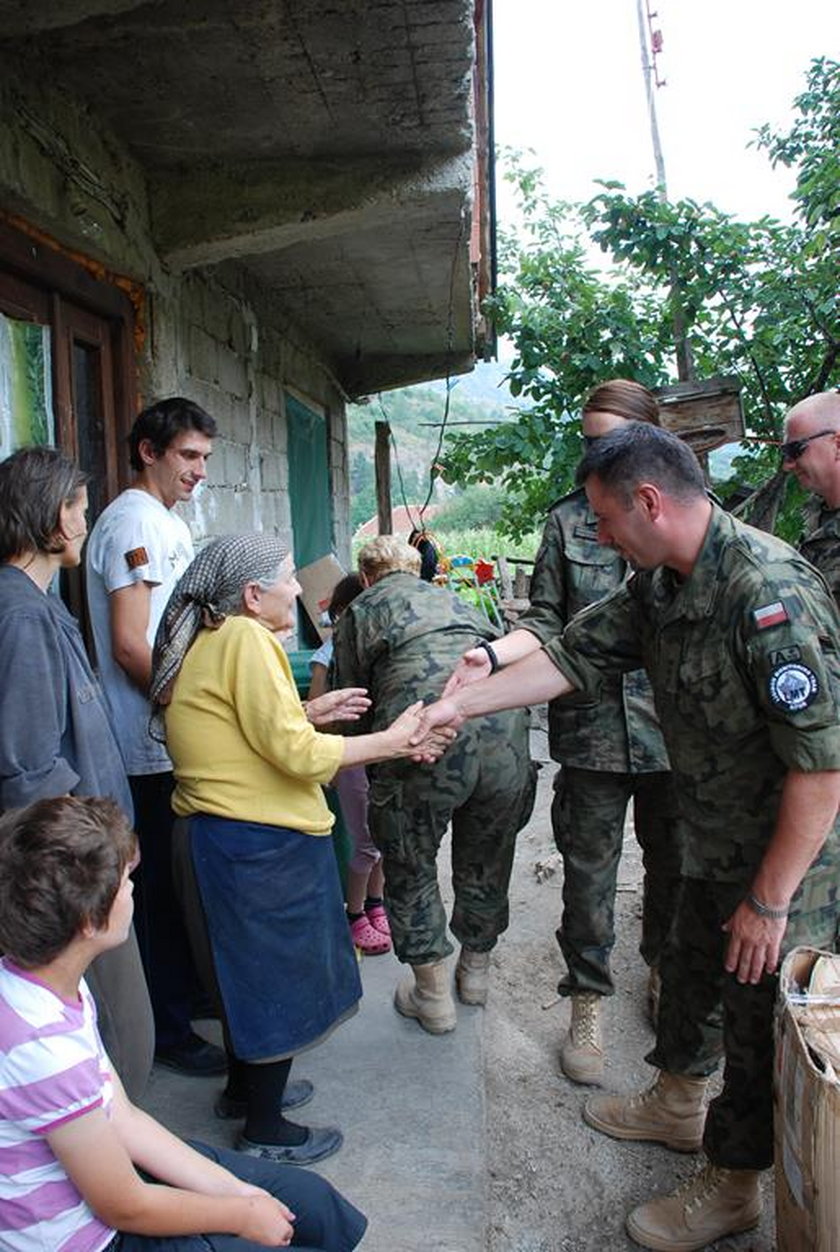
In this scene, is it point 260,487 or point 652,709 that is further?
point 260,487

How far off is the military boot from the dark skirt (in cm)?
101

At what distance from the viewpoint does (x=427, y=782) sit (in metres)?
2.85

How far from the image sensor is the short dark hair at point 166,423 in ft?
9.05

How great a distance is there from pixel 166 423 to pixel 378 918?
78.2 inches

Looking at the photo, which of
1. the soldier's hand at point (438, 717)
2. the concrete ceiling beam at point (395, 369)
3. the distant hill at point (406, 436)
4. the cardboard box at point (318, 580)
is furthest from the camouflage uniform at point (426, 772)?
the distant hill at point (406, 436)

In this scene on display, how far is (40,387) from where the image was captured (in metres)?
2.89

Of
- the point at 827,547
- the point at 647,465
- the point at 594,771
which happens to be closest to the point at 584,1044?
the point at 594,771

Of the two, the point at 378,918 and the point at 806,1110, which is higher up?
the point at 806,1110

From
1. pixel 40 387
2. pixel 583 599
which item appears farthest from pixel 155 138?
pixel 583 599

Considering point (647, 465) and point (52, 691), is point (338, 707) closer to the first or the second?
point (52, 691)

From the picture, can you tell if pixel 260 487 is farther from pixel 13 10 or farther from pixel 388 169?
pixel 13 10

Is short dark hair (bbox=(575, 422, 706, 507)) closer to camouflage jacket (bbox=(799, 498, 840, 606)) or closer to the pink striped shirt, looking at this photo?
camouflage jacket (bbox=(799, 498, 840, 606))

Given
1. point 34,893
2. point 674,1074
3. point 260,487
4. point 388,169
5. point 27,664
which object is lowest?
point 674,1074

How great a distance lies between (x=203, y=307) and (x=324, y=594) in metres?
2.09
